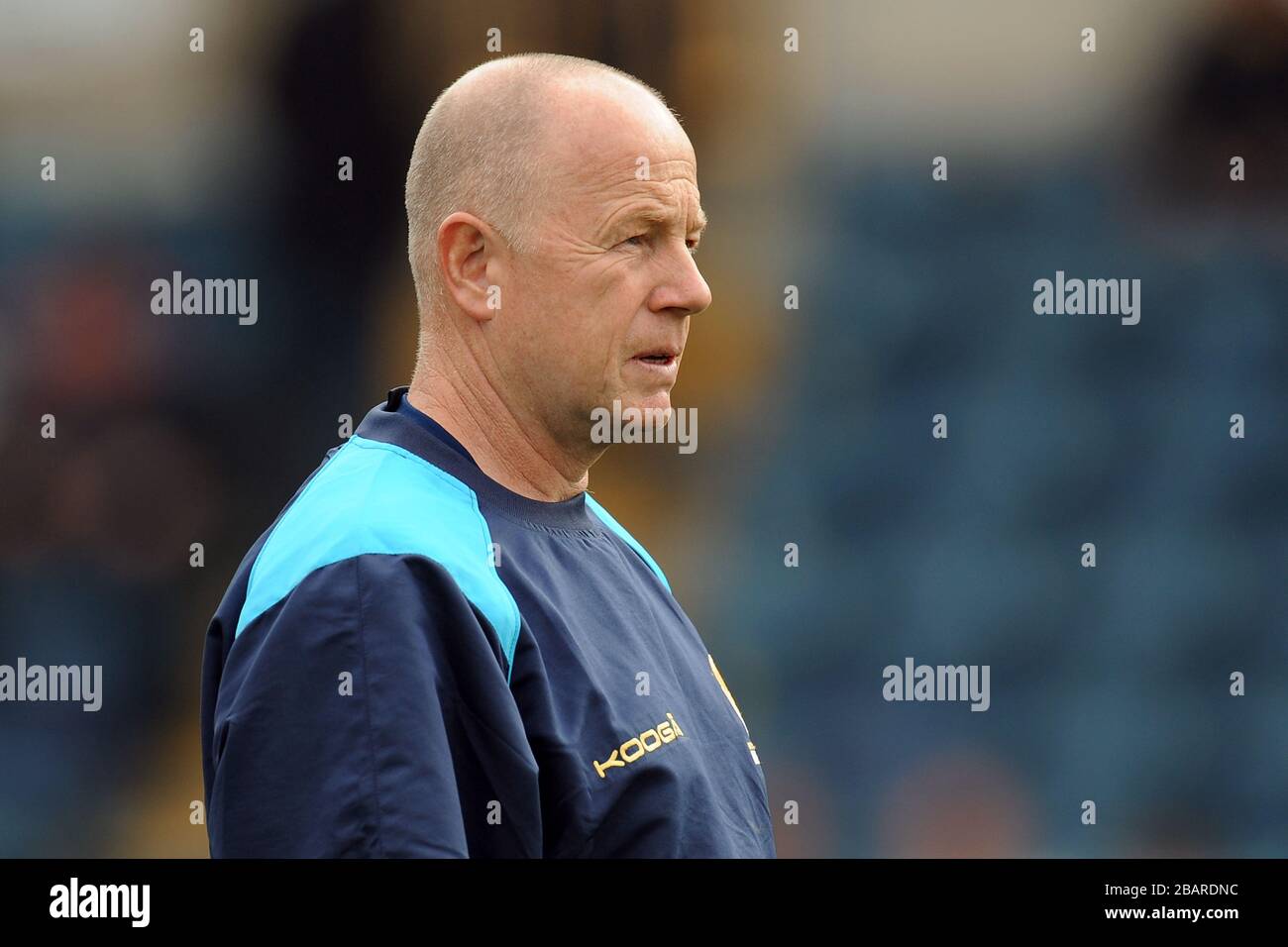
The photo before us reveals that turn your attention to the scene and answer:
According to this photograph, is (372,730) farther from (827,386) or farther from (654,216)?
(827,386)

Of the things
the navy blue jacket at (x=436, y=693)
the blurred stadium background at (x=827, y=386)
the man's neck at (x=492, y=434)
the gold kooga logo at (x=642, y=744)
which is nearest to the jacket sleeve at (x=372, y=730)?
the navy blue jacket at (x=436, y=693)

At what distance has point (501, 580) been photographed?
61.8 inches

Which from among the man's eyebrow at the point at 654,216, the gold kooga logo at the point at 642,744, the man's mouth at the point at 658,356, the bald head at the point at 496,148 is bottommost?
the gold kooga logo at the point at 642,744

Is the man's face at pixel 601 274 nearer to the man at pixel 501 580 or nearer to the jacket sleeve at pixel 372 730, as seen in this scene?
the man at pixel 501 580

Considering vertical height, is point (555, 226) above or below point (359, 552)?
above

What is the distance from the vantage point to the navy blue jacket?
1.38 metres

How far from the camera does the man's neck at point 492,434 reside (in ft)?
5.69

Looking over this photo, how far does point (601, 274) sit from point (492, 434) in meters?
0.22

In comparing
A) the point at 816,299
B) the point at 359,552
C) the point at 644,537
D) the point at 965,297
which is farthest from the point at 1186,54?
the point at 359,552

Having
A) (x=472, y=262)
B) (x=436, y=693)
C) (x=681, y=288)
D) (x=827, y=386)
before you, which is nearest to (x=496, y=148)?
(x=472, y=262)

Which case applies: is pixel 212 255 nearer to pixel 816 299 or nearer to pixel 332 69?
pixel 332 69

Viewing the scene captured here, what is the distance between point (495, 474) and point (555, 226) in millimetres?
285

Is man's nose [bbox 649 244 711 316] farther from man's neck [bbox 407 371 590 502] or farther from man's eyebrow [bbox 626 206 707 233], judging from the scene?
man's neck [bbox 407 371 590 502]

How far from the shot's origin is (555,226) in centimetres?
171
